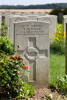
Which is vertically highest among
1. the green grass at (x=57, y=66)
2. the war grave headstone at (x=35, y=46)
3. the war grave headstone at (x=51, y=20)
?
the war grave headstone at (x=51, y=20)

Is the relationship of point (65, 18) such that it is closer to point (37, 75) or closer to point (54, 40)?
point (54, 40)

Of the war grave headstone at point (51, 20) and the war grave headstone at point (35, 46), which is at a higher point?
the war grave headstone at point (51, 20)

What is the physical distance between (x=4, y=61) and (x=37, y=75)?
2.97 ft

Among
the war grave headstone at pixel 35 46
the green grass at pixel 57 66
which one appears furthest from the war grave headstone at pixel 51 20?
the war grave headstone at pixel 35 46

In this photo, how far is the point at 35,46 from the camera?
15.1 ft

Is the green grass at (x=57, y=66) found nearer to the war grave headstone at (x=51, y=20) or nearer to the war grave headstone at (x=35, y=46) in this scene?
the war grave headstone at (x=35, y=46)

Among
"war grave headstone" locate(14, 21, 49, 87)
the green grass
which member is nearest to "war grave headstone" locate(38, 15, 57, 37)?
the green grass

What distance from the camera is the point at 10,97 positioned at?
3914 mm

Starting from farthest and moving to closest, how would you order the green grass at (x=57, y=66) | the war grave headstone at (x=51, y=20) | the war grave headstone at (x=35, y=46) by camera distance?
1. the war grave headstone at (x=51, y=20)
2. the green grass at (x=57, y=66)
3. the war grave headstone at (x=35, y=46)

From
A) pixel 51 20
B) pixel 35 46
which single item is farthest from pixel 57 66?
pixel 51 20

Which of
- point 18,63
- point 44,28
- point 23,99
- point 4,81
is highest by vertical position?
point 44,28

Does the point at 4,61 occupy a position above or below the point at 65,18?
below

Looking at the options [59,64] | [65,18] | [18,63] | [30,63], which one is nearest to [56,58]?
[59,64]

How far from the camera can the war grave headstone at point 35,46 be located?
451 cm
